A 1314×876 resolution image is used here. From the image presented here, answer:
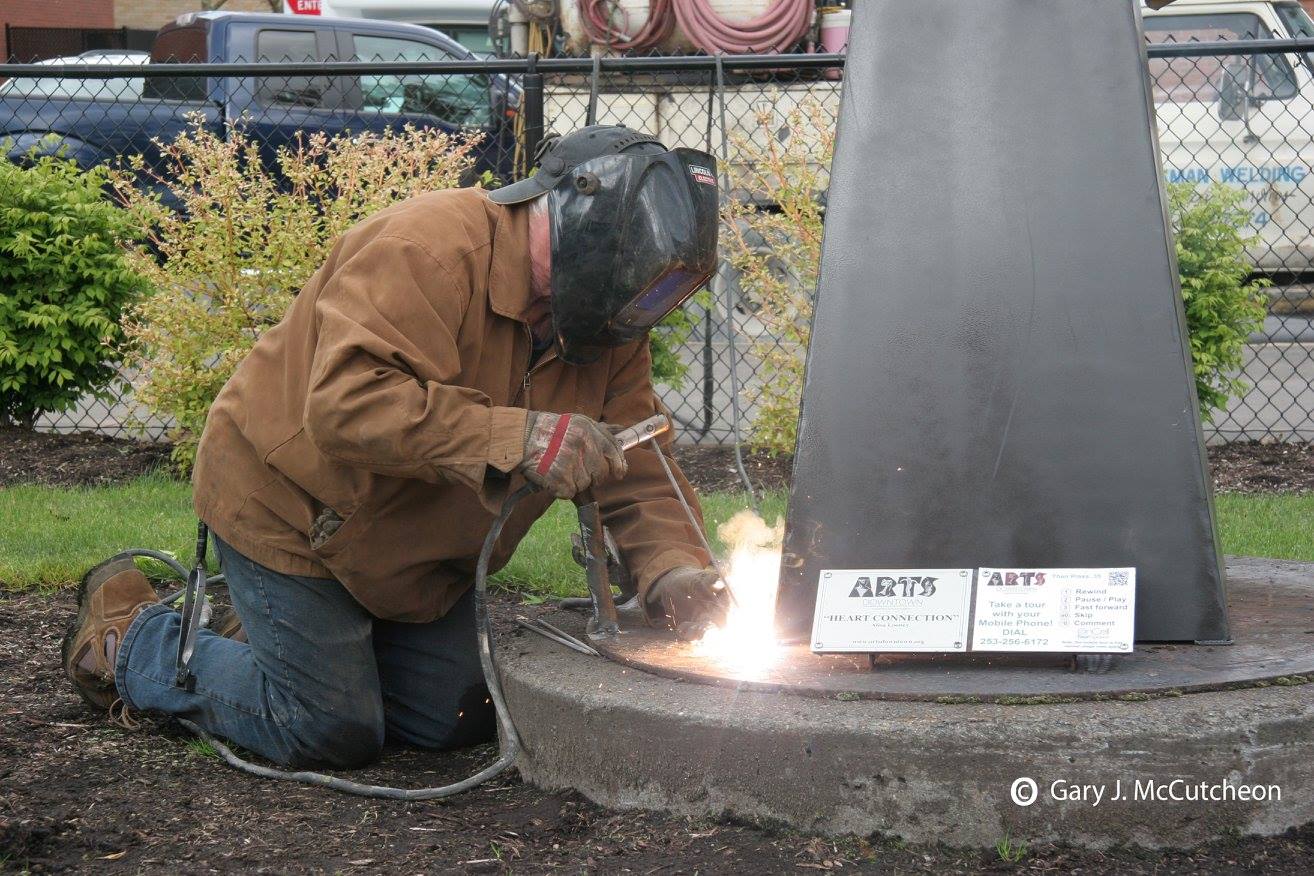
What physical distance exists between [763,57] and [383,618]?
144 inches

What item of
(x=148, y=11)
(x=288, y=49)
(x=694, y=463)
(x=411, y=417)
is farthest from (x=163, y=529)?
(x=148, y=11)

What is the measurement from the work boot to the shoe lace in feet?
0.05

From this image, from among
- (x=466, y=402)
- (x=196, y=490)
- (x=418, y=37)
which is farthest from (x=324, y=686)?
(x=418, y=37)

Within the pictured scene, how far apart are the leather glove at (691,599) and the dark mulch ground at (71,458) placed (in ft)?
12.0

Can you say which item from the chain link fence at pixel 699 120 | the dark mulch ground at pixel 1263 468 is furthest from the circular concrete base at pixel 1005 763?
the chain link fence at pixel 699 120

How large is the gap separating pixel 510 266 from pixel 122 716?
4.86 ft

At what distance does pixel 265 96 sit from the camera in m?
10.2

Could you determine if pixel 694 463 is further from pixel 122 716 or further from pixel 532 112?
pixel 122 716

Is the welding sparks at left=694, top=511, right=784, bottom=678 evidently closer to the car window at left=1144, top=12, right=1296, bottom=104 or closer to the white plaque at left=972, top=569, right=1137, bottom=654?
the white plaque at left=972, top=569, right=1137, bottom=654

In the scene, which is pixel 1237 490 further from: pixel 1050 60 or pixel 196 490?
pixel 196 490

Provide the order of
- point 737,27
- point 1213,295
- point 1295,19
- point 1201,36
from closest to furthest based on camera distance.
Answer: point 1213,295, point 737,27, point 1201,36, point 1295,19

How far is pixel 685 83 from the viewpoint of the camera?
877cm

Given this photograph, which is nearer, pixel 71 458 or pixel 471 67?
pixel 471 67

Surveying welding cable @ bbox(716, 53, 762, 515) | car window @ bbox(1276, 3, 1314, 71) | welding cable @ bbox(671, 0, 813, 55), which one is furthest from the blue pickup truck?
car window @ bbox(1276, 3, 1314, 71)
